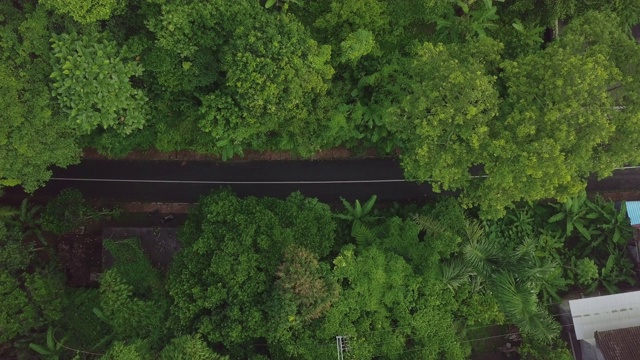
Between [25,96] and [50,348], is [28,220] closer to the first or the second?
[50,348]

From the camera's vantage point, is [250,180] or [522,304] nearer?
[522,304]

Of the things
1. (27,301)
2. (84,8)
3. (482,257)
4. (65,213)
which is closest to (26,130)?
(84,8)

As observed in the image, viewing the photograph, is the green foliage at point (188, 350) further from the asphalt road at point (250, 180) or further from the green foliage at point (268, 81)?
the asphalt road at point (250, 180)

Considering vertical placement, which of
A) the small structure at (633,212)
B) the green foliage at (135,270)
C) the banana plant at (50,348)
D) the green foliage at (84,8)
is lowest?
the banana plant at (50,348)

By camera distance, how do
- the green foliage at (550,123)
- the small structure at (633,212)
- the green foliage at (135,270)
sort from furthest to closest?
the small structure at (633,212) < the green foliage at (135,270) < the green foliage at (550,123)

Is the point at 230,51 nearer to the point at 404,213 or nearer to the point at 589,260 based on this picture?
the point at 404,213

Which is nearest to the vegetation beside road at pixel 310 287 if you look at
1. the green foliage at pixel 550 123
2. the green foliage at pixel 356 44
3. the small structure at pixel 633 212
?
the small structure at pixel 633 212
